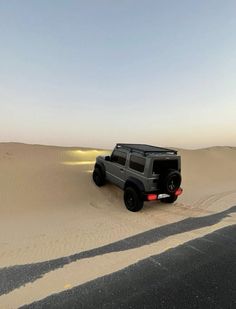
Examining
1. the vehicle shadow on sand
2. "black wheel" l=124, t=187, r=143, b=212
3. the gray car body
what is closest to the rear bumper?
the gray car body

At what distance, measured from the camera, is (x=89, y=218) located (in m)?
8.76

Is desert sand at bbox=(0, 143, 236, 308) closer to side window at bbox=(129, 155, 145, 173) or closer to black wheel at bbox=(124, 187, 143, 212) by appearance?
black wheel at bbox=(124, 187, 143, 212)

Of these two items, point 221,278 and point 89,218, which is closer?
point 221,278

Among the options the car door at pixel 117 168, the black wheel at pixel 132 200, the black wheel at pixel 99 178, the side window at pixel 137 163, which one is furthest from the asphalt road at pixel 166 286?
the black wheel at pixel 99 178

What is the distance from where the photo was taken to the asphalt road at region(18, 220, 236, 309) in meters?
4.17

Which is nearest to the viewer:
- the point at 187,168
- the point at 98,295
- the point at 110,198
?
the point at 98,295

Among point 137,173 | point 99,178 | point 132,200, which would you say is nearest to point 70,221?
point 132,200

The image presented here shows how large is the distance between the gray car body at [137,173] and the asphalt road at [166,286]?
11.6ft

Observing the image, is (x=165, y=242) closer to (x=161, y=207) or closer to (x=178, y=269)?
(x=178, y=269)

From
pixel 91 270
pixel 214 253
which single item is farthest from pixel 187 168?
pixel 91 270

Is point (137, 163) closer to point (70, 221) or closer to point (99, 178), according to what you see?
point (99, 178)

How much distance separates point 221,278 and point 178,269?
32.1 inches

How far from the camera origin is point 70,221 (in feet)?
27.5

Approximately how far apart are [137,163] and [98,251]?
14.4 feet
